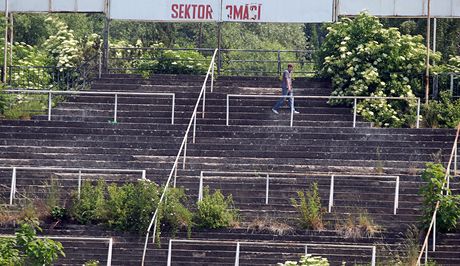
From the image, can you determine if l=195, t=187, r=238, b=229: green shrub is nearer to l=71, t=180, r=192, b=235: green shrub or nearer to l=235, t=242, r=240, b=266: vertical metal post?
l=71, t=180, r=192, b=235: green shrub

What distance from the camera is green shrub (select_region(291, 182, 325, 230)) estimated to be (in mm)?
34344

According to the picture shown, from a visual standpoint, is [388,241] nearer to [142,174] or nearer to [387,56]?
[142,174]

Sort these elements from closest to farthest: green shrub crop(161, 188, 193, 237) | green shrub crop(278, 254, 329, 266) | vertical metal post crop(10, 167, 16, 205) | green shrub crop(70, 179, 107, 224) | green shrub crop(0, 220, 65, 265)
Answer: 1. green shrub crop(278, 254, 329, 266)
2. green shrub crop(0, 220, 65, 265)
3. green shrub crop(161, 188, 193, 237)
4. green shrub crop(70, 179, 107, 224)
5. vertical metal post crop(10, 167, 16, 205)

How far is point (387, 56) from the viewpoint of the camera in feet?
138

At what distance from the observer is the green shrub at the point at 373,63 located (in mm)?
41562

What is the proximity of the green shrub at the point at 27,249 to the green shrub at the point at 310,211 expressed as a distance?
543cm

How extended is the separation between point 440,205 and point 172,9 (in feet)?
43.0

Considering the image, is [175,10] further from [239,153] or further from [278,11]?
[239,153]

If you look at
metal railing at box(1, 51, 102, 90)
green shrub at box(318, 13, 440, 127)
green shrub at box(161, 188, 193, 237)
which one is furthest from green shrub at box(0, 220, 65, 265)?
metal railing at box(1, 51, 102, 90)

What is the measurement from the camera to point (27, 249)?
31094 mm


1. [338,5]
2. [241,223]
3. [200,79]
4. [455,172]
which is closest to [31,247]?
[241,223]

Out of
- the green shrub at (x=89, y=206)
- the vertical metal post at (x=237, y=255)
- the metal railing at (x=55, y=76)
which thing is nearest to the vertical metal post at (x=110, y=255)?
the green shrub at (x=89, y=206)

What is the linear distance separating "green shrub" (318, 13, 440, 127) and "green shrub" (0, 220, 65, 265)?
1160cm

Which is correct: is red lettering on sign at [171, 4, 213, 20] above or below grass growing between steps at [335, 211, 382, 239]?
above
